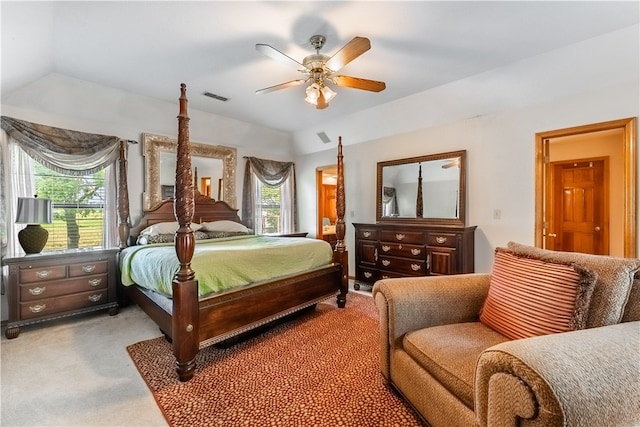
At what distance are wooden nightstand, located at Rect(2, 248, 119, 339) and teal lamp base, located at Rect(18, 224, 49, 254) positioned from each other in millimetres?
100

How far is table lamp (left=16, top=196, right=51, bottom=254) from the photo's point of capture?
9.22ft

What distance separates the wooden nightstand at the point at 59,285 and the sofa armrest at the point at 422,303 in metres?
3.23

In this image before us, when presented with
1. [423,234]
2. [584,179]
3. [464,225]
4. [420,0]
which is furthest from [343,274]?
[584,179]

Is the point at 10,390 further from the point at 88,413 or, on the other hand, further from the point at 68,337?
the point at 68,337

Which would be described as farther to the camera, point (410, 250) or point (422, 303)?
point (410, 250)

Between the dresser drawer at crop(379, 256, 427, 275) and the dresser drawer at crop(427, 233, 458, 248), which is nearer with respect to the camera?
the dresser drawer at crop(427, 233, 458, 248)

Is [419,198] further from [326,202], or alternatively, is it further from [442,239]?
[326,202]

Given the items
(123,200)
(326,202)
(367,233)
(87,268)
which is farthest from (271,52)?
(326,202)

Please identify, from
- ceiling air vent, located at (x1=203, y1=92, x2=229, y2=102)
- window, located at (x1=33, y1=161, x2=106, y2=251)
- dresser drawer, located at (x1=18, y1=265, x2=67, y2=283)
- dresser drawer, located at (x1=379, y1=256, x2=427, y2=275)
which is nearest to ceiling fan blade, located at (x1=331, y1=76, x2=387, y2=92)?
ceiling air vent, located at (x1=203, y1=92, x2=229, y2=102)

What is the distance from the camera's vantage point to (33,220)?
284cm

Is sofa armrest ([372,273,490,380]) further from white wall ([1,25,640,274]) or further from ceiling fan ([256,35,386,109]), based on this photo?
white wall ([1,25,640,274])

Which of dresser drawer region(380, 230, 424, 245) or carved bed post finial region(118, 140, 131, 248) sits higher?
carved bed post finial region(118, 140, 131, 248)

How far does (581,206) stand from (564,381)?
508 cm

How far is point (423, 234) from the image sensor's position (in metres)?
3.70
